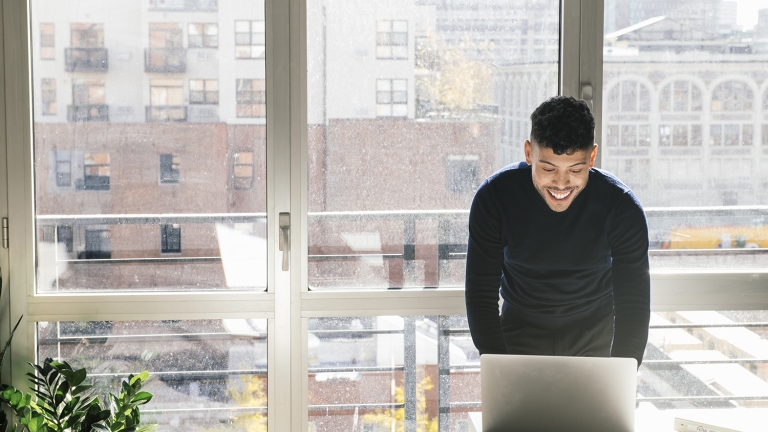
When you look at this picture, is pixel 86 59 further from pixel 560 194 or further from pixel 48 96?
pixel 560 194

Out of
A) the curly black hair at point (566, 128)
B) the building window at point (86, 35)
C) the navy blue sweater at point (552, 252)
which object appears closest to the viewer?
the curly black hair at point (566, 128)

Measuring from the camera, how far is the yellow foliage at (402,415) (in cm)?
283

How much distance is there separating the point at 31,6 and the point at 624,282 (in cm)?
226

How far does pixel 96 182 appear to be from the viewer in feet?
8.81

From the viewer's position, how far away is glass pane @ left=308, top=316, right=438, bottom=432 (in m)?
2.79

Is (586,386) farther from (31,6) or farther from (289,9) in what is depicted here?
(31,6)

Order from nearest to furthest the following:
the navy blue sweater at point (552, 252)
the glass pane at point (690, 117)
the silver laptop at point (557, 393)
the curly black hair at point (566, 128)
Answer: the silver laptop at point (557, 393)
the curly black hair at point (566, 128)
the navy blue sweater at point (552, 252)
the glass pane at point (690, 117)

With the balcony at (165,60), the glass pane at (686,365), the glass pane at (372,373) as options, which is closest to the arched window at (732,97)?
the glass pane at (686,365)

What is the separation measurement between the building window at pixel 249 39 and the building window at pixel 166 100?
0.82 feet

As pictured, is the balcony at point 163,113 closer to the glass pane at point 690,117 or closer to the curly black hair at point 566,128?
the curly black hair at point 566,128

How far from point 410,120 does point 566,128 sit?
878 millimetres

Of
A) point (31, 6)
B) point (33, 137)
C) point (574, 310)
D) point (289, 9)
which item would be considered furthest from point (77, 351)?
point (574, 310)

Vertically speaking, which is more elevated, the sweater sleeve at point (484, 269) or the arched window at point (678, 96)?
the arched window at point (678, 96)

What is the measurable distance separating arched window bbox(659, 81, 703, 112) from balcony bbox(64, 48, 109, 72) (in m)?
2.10
